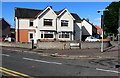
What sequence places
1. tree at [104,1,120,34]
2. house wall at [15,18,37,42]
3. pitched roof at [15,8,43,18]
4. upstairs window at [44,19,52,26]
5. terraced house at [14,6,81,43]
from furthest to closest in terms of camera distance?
tree at [104,1,120,34]
pitched roof at [15,8,43,18]
house wall at [15,18,37,42]
upstairs window at [44,19,52,26]
terraced house at [14,6,81,43]

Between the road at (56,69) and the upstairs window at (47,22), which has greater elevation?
the upstairs window at (47,22)

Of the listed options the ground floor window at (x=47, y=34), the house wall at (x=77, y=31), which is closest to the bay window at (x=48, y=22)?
the ground floor window at (x=47, y=34)

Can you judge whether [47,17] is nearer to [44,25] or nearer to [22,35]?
[44,25]

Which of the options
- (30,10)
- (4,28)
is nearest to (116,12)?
(30,10)

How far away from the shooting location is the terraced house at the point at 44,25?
31.1m

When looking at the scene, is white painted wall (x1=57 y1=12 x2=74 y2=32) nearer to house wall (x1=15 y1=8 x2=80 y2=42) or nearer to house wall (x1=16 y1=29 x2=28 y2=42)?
house wall (x1=15 y1=8 x2=80 y2=42)

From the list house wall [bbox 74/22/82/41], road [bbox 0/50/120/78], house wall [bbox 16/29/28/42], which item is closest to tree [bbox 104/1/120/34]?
house wall [bbox 74/22/82/41]

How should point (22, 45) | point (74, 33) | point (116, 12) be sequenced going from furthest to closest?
point (116, 12) → point (74, 33) → point (22, 45)

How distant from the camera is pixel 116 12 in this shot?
43.3 meters

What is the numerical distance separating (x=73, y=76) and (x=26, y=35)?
2769 cm

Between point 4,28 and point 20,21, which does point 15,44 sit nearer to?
point 20,21

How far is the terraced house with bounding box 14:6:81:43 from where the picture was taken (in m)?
31.1

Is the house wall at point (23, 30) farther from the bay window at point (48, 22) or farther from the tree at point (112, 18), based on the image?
the tree at point (112, 18)

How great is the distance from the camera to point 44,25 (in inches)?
1235
